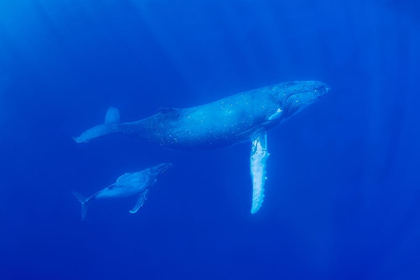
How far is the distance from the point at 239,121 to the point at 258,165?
1721mm

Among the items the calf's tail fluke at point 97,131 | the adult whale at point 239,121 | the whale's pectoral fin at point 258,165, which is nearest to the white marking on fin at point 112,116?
the calf's tail fluke at point 97,131

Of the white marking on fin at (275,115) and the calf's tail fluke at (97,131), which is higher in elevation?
the calf's tail fluke at (97,131)

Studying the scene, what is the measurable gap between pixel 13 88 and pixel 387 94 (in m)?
19.5

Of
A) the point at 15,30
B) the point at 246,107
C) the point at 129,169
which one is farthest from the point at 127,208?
the point at 15,30

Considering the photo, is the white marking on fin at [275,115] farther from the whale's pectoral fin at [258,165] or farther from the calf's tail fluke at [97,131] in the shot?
the calf's tail fluke at [97,131]

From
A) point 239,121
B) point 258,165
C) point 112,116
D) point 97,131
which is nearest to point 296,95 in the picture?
point 239,121

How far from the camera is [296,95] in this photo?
35.1ft

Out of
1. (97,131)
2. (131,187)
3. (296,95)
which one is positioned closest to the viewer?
(296,95)

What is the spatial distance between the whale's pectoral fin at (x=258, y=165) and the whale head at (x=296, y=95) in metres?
1.26

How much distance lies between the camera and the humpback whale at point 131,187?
11.3 metres

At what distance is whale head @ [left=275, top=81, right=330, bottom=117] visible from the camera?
34.5 ft

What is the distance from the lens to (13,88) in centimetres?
1494

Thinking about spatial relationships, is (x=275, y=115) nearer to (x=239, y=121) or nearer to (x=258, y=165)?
(x=239, y=121)

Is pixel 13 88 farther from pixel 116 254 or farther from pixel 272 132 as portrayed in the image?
pixel 272 132
